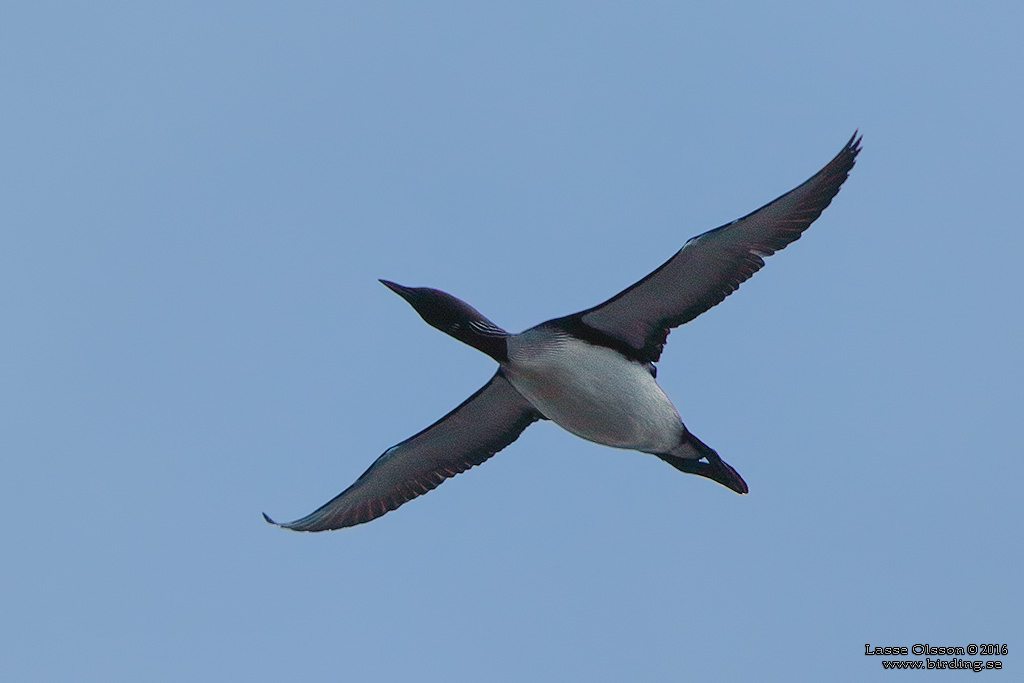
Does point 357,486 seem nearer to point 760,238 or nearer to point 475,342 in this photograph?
point 475,342

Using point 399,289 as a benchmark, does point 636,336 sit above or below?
below

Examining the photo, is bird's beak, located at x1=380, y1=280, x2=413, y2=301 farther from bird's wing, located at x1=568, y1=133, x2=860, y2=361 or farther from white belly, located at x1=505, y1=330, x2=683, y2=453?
bird's wing, located at x1=568, y1=133, x2=860, y2=361

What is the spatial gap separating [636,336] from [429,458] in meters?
3.05

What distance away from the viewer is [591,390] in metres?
13.0

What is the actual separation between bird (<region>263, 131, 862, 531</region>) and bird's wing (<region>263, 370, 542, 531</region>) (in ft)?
1.86

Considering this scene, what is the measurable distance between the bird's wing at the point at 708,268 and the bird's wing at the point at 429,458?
1658 mm

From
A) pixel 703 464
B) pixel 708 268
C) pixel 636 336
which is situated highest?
pixel 708 268

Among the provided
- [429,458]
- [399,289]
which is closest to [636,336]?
[399,289]

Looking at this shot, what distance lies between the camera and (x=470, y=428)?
14828 millimetres

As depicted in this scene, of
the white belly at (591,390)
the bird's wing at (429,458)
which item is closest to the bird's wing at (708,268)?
the white belly at (591,390)

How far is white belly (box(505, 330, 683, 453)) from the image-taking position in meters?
13.0

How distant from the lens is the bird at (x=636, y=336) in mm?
12969

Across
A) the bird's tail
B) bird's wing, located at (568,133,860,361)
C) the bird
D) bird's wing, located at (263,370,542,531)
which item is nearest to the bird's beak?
the bird

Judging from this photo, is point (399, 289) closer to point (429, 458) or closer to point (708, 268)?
point (429, 458)
